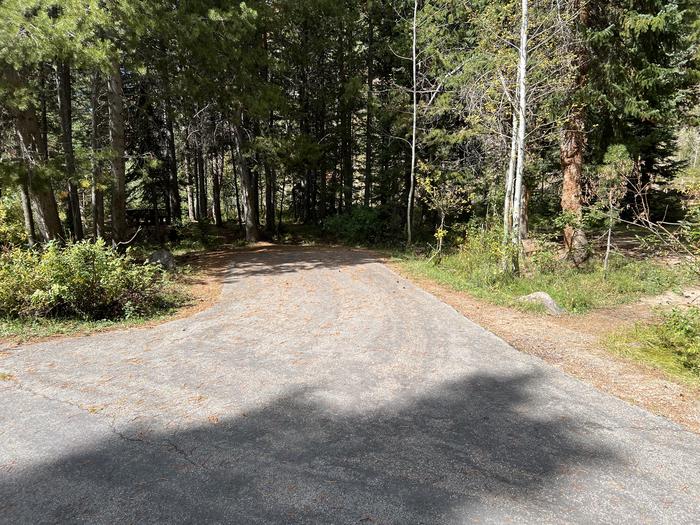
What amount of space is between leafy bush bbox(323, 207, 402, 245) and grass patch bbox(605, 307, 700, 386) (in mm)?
12190

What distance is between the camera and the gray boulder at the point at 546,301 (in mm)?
7340

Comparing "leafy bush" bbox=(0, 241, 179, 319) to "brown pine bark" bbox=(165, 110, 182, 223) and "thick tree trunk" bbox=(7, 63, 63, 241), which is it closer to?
"thick tree trunk" bbox=(7, 63, 63, 241)

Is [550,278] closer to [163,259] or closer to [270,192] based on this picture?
[163,259]

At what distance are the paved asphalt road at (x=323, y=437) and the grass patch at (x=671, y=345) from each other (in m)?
1.31

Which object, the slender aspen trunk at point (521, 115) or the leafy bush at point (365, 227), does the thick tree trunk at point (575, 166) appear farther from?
the leafy bush at point (365, 227)

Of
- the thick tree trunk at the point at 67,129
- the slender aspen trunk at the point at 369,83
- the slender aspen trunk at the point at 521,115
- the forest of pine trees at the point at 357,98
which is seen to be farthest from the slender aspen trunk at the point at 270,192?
the slender aspen trunk at the point at 521,115

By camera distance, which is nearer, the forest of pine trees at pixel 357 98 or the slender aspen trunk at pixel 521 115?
the forest of pine trees at pixel 357 98

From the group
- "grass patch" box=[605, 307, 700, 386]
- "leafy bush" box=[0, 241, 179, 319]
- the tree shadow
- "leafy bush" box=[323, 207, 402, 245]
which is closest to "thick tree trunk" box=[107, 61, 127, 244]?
"leafy bush" box=[0, 241, 179, 319]

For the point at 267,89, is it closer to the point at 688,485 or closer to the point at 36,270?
the point at 36,270

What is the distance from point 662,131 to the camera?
15.3 metres

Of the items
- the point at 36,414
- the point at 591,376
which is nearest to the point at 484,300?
the point at 591,376

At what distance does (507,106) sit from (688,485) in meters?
10.1

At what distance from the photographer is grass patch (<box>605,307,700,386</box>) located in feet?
15.6

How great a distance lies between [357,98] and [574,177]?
10683mm
